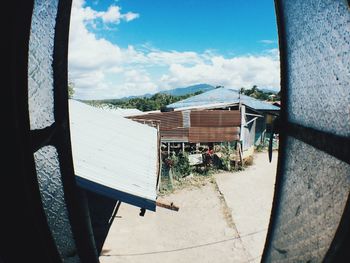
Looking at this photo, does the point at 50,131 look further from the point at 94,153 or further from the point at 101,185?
the point at 94,153

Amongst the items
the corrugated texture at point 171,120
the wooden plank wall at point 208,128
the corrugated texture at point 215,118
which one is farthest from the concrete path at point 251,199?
the corrugated texture at point 171,120

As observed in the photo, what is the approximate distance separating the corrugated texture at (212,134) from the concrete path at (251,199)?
8.52 feet

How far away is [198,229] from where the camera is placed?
34.7ft

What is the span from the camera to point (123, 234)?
395 inches

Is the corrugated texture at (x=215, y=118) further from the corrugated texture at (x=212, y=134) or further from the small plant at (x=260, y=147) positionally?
the small plant at (x=260, y=147)

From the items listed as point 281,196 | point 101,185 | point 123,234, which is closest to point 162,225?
point 123,234

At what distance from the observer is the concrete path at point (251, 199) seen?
9966 mm

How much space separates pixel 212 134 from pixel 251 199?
6.67 meters

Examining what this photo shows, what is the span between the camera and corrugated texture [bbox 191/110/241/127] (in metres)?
19.6

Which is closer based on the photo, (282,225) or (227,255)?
(282,225)

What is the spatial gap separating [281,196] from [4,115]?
42.1 inches

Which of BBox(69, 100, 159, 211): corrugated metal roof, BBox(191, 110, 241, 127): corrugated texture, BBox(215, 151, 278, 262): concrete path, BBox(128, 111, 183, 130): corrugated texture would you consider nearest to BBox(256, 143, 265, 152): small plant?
BBox(215, 151, 278, 262): concrete path

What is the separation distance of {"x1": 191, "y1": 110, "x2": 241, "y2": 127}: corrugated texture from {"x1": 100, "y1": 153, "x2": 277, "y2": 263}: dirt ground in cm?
541

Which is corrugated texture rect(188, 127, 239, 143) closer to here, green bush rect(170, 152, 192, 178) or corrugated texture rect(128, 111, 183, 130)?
corrugated texture rect(128, 111, 183, 130)
